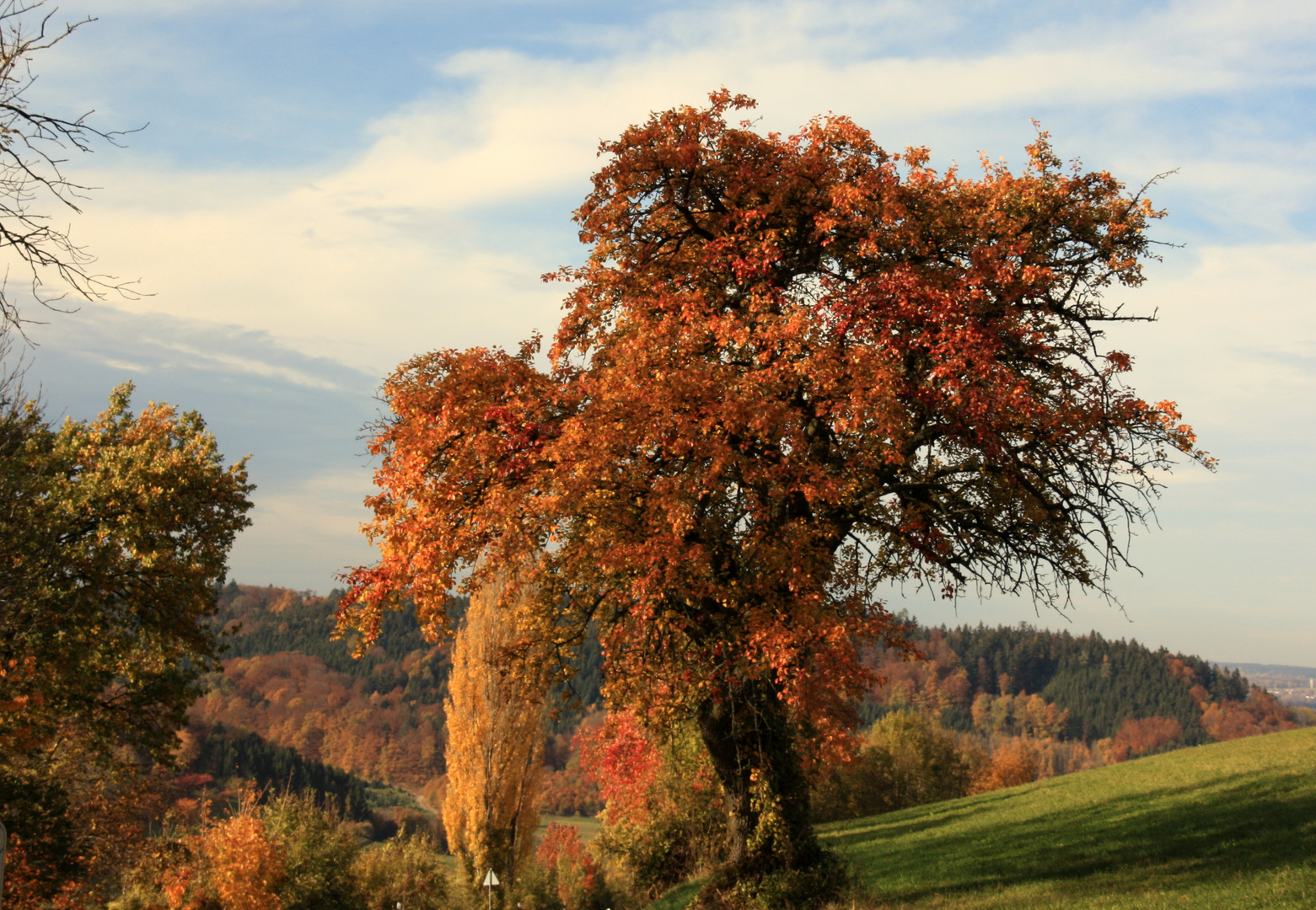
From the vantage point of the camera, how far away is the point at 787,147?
14531 mm

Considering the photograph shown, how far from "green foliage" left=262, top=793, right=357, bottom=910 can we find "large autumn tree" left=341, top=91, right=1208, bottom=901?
26546 mm

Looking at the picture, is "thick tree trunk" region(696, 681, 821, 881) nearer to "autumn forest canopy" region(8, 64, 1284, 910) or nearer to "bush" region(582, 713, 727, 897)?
"autumn forest canopy" region(8, 64, 1284, 910)

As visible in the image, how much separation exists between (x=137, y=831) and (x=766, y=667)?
16.9 m

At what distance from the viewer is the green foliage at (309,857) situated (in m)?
34.7

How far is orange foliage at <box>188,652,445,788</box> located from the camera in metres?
118

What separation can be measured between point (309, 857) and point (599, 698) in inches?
2980

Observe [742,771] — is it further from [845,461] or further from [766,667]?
[845,461]

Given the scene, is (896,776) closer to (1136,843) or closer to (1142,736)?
(1136,843)

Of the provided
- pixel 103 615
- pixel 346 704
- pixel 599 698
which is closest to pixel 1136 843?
pixel 103 615

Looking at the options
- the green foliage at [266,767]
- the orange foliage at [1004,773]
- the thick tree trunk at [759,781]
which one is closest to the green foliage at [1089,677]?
the orange foliage at [1004,773]

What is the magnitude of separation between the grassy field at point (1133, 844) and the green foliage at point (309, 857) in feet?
54.6

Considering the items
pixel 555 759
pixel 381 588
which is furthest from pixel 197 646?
pixel 555 759

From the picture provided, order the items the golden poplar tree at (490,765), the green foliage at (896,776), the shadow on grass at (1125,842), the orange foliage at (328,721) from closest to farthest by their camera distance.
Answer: the shadow on grass at (1125,842), the golden poplar tree at (490,765), the green foliage at (896,776), the orange foliage at (328,721)

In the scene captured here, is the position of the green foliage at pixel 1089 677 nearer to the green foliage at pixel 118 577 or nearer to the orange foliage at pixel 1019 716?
the orange foliage at pixel 1019 716
